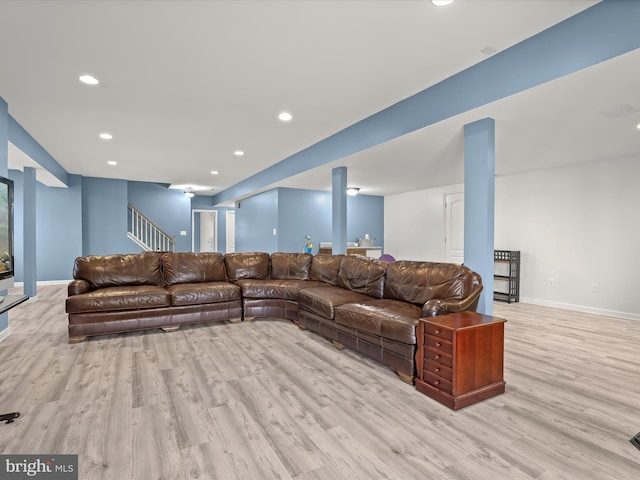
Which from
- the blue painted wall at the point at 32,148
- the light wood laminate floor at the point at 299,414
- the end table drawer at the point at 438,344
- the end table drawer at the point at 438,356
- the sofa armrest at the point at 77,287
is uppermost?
the blue painted wall at the point at 32,148

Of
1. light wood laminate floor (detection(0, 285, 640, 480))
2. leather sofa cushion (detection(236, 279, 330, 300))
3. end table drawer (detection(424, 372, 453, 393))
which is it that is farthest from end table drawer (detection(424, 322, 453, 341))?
leather sofa cushion (detection(236, 279, 330, 300))

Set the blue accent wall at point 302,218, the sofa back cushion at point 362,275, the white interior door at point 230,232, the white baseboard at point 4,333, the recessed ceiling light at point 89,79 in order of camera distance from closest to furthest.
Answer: the recessed ceiling light at point 89,79, the white baseboard at point 4,333, the sofa back cushion at point 362,275, the blue accent wall at point 302,218, the white interior door at point 230,232

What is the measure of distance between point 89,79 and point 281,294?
10.7 feet

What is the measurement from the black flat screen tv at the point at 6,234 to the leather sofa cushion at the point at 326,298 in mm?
2772

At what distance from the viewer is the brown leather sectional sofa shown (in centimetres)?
308

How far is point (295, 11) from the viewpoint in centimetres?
235

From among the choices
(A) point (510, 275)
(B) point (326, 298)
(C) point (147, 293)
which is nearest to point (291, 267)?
(B) point (326, 298)

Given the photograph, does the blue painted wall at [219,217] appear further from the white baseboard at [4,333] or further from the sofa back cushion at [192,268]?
the white baseboard at [4,333]

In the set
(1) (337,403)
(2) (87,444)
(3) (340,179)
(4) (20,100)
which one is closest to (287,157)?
(3) (340,179)

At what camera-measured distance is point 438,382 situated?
8.14 feet

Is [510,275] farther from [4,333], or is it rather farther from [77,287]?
[4,333]

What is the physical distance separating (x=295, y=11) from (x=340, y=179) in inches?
143

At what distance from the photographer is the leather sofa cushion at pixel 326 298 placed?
369 cm

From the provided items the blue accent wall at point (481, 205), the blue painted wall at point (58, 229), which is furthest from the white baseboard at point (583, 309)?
the blue painted wall at point (58, 229)
